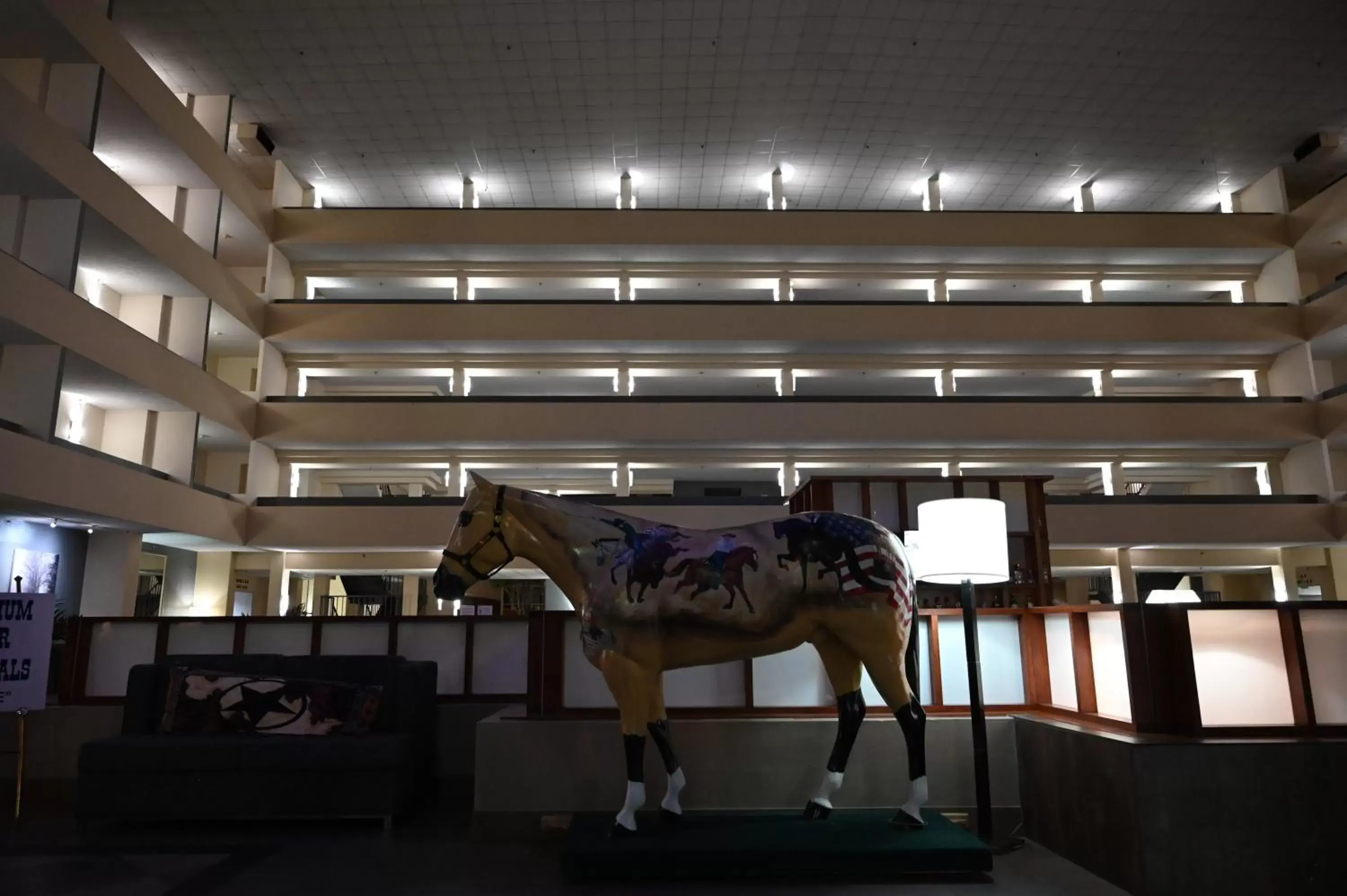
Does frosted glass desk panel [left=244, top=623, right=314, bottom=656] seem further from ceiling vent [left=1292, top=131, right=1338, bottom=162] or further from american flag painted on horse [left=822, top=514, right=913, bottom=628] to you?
ceiling vent [left=1292, top=131, right=1338, bottom=162]

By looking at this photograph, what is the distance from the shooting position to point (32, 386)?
947cm

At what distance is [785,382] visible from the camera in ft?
52.6

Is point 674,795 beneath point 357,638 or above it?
beneath

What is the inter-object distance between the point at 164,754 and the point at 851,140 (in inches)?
536

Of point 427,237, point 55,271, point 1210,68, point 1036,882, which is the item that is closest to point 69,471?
point 55,271

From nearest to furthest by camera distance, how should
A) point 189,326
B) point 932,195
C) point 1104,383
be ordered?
point 189,326 < point 932,195 < point 1104,383

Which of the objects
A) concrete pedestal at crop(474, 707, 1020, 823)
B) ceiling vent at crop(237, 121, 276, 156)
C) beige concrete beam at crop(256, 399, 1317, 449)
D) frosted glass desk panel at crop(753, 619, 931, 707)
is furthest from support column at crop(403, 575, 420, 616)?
frosted glass desk panel at crop(753, 619, 931, 707)

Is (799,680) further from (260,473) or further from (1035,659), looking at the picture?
(260,473)

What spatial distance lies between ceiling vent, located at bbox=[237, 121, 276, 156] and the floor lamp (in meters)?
14.4

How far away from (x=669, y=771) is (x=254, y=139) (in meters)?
14.4

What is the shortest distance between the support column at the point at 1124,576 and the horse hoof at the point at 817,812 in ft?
45.9

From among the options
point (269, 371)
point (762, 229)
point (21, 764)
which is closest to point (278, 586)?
point (269, 371)

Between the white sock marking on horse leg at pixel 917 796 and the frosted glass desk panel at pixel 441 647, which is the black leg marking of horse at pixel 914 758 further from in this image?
the frosted glass desk panel at pixel 441 647

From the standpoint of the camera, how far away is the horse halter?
3732mm
